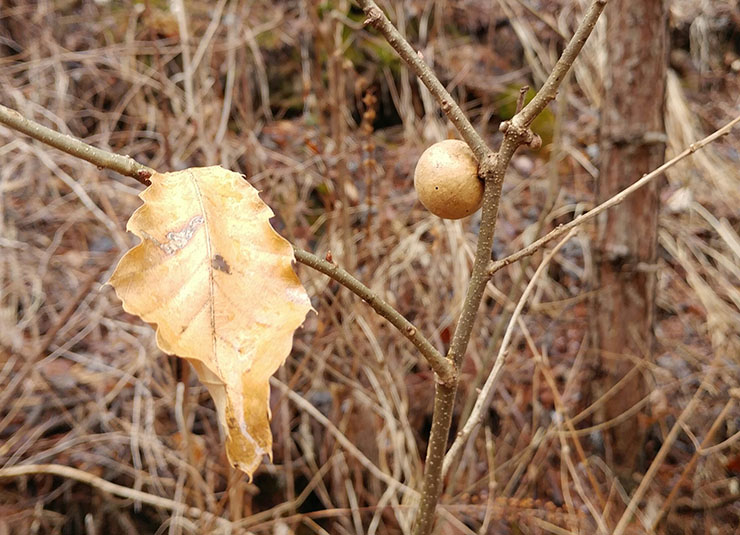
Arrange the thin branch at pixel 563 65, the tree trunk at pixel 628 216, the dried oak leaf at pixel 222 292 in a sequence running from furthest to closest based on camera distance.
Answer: the tree trunk at pixel 628 216 < the thin branch at pixel 563 65 < the dried oak leaf at pixel 222 292

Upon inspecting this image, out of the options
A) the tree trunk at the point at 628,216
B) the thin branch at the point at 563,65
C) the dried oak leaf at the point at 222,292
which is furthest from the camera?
the tree trunk at the point at 628,216

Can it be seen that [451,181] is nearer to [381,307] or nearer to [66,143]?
[381,307]

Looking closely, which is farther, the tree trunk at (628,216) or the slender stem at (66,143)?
the tree trunk at (628,216)

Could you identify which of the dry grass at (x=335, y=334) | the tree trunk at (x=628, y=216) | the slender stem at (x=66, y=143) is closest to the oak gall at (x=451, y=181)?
the slender stem at (x=66, y=143)

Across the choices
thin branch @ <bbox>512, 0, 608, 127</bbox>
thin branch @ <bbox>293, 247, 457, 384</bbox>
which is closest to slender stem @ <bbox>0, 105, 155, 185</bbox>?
thin branch @ <bbox>293, 247, 457, 384</bbox>

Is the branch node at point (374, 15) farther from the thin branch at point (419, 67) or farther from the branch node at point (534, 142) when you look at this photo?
the branch node at point (534, 142)

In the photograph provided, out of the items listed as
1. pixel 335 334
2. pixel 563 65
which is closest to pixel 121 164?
pixel 563 65

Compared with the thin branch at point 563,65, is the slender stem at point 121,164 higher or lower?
lower
